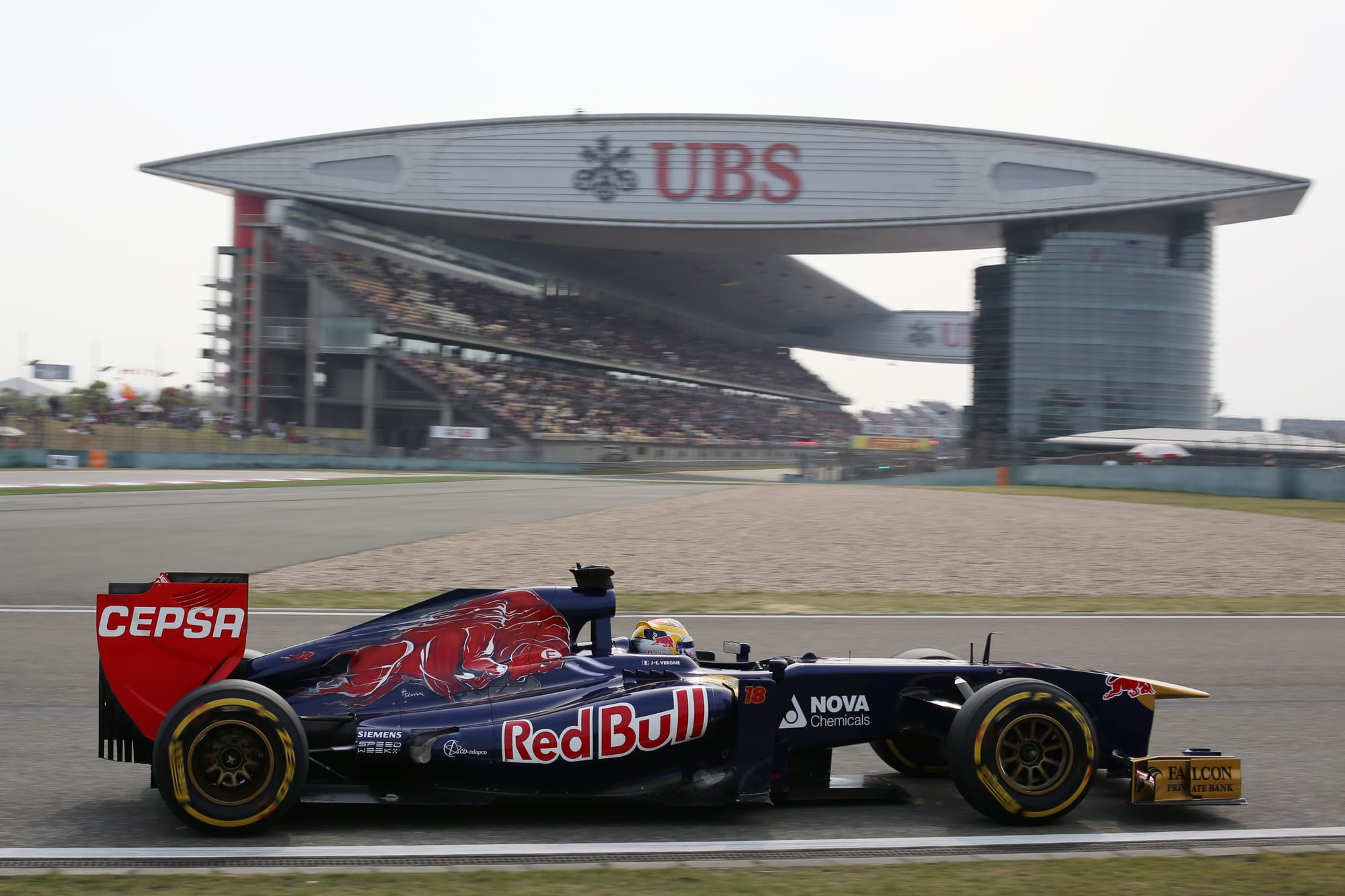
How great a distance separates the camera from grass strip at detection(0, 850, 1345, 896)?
3301 mm

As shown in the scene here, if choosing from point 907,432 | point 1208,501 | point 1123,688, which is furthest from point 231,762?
point 907,432

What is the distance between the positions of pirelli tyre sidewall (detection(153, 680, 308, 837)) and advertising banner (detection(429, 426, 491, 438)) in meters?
43.2

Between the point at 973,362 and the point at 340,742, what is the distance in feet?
167

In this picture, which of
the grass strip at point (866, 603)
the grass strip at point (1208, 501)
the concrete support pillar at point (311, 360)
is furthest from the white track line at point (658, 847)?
the concrete support pillar at point (311, 360)

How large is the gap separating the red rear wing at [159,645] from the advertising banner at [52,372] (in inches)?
3392

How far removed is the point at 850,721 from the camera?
4.28m

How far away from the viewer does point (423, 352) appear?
49.3m

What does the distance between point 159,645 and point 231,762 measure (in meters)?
0.54

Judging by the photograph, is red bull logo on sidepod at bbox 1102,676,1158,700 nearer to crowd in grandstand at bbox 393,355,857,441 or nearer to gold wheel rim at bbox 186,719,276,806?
gold wheel rim at bbox 186,719,276,806

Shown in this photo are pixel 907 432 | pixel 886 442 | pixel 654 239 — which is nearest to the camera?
pixel 886 442

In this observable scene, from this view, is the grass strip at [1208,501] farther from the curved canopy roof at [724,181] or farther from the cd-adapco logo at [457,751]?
the curved canopy roof at [724,181]

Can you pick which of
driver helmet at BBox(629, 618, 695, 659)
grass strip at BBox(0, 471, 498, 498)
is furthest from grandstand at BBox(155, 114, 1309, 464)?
driver helmet at BBox(629, 618, 695, 659)

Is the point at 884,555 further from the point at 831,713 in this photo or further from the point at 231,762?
the point at 231,762

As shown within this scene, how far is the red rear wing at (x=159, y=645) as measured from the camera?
3951mm
